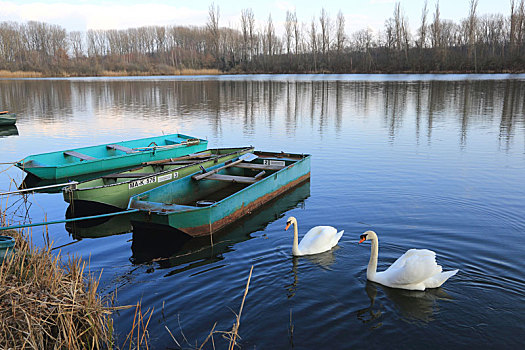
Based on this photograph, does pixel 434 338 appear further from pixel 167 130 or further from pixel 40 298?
pixel 167 130

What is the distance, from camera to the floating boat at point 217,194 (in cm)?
856

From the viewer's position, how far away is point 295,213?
428 inches

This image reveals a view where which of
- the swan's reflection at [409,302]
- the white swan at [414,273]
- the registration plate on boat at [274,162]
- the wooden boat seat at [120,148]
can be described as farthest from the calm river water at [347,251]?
the wooden boat seat at [120,148]

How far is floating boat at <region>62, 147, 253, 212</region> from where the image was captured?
10062 mm

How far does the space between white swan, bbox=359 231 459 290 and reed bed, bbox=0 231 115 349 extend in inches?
158

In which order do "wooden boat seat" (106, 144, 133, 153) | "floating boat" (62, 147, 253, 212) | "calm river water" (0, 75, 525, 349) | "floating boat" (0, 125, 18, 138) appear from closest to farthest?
1. "calm river water" (0, 75, 525, 349)
2. "floating boat" (62, 147, 253, 212)
3. "wooden boat seat" (106, 144, 133, 153)
4. "floating boat" (0, 125, 18, 138)

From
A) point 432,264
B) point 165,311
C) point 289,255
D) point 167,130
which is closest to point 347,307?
point 432,264

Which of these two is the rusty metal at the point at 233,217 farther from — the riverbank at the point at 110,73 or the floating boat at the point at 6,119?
the riverbank at the point at 110,73

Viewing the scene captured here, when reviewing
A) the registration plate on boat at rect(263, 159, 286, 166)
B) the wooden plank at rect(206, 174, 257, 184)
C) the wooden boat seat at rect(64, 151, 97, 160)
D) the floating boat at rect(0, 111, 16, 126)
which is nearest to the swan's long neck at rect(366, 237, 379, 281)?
the wooden plank at rect(206, 174, 257, 184)

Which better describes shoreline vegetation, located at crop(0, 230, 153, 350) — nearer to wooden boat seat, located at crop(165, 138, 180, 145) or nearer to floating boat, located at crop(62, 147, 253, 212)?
floating boat, located at crop(62, 147, 253, 212)

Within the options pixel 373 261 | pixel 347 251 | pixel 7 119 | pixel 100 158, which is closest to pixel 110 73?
pixel 7 119

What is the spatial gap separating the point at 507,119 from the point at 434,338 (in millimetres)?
22383

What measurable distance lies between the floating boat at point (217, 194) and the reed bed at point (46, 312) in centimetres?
326

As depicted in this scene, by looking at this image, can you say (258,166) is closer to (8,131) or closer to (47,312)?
(47,312)
